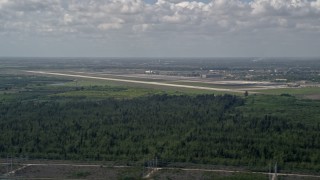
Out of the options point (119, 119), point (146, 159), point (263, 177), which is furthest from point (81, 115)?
point (263, 177)

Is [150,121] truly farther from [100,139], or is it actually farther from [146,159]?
[146,159]

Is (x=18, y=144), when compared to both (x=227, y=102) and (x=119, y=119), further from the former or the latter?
(x=227, y=102)

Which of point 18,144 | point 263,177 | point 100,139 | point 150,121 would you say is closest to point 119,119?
point 150,121

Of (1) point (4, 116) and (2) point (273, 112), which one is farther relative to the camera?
(2) point (273, 112)

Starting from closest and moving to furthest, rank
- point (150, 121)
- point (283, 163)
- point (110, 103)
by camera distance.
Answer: point (283, 163), point (150, 121), point (110, 103)

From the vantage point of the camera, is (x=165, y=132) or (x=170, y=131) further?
(x=170, y=131)

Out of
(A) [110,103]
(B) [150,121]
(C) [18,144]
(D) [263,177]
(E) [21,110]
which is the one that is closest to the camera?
Answer: (D) [263,177]
